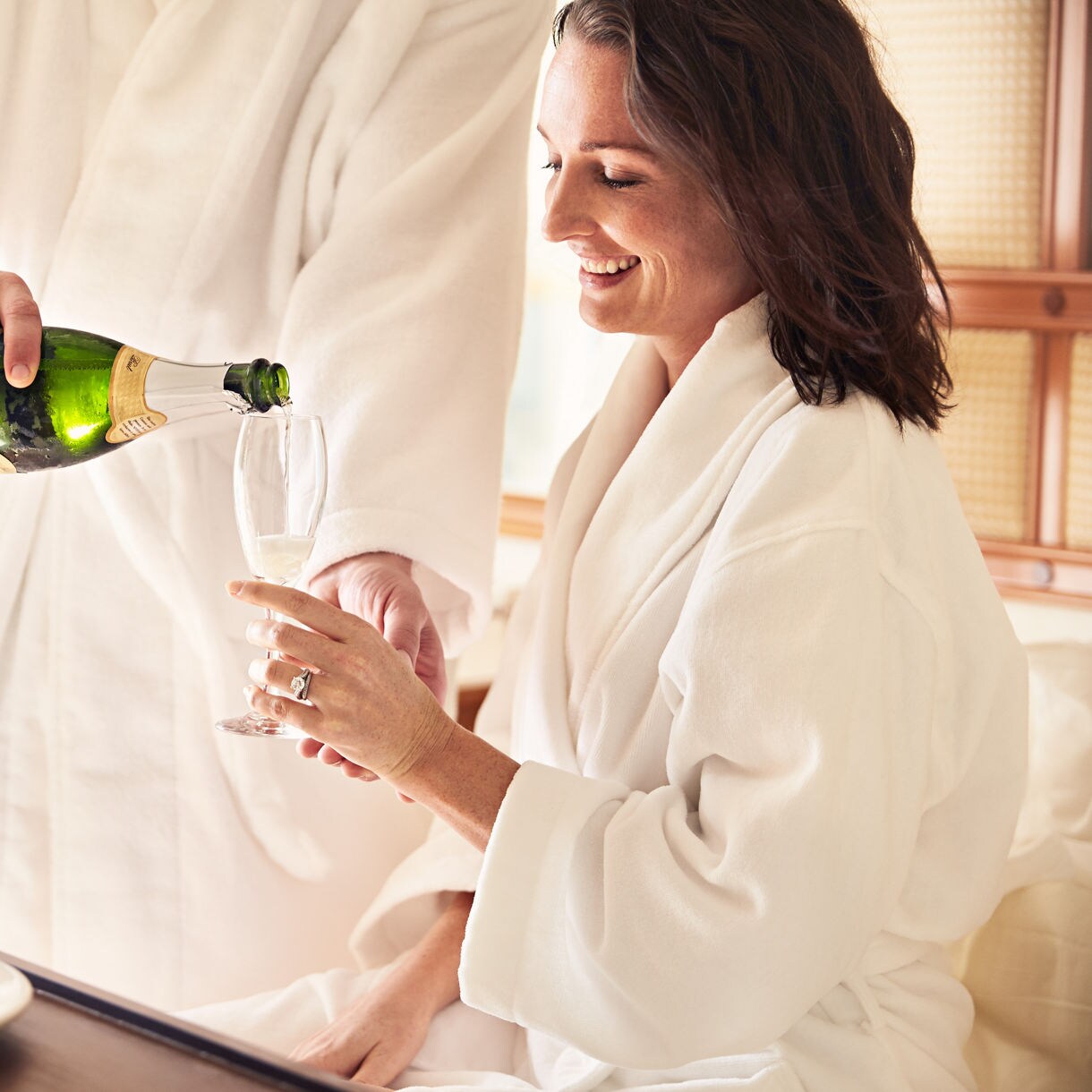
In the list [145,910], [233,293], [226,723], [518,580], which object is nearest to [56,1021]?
[226,723]

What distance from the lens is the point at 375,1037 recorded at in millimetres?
1124

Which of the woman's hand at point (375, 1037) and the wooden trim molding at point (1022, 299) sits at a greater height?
the wooden trim molding at point (1022, 299)

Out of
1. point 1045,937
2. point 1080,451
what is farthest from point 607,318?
point 1080,451

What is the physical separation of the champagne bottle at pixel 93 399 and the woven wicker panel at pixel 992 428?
114 cm

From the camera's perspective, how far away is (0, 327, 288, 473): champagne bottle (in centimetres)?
109

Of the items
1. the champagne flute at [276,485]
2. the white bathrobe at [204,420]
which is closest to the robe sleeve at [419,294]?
the white bathrobe at [204,420]

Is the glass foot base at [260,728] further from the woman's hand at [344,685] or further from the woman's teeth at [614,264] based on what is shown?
the woman's teeth at [614,264]

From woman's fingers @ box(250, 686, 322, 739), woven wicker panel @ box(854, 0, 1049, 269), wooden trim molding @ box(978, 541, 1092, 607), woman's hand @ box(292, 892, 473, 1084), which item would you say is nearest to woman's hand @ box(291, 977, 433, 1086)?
woman's hand @ box(292, 892, 473, 1084)

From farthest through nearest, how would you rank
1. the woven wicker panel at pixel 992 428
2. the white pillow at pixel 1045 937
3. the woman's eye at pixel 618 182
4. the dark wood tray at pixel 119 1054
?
the woven wicker panel at pixel 992 428 → the white pillow at pixel 1045 937 → the woman's eye at pixel 618 182 → the dark wood tray at pixel 119 1054

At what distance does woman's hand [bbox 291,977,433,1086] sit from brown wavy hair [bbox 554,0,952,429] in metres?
0.69

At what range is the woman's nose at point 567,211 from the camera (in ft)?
3.60

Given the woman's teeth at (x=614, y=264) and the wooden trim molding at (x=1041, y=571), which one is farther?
the wooden trim molding at (x=1041, y=571)

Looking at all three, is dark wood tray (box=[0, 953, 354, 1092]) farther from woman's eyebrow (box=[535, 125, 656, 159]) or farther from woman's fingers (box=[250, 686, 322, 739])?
woman's eyebrow (box=[535, 125, 656, 159])

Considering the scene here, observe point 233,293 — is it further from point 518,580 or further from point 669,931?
point 518,580
